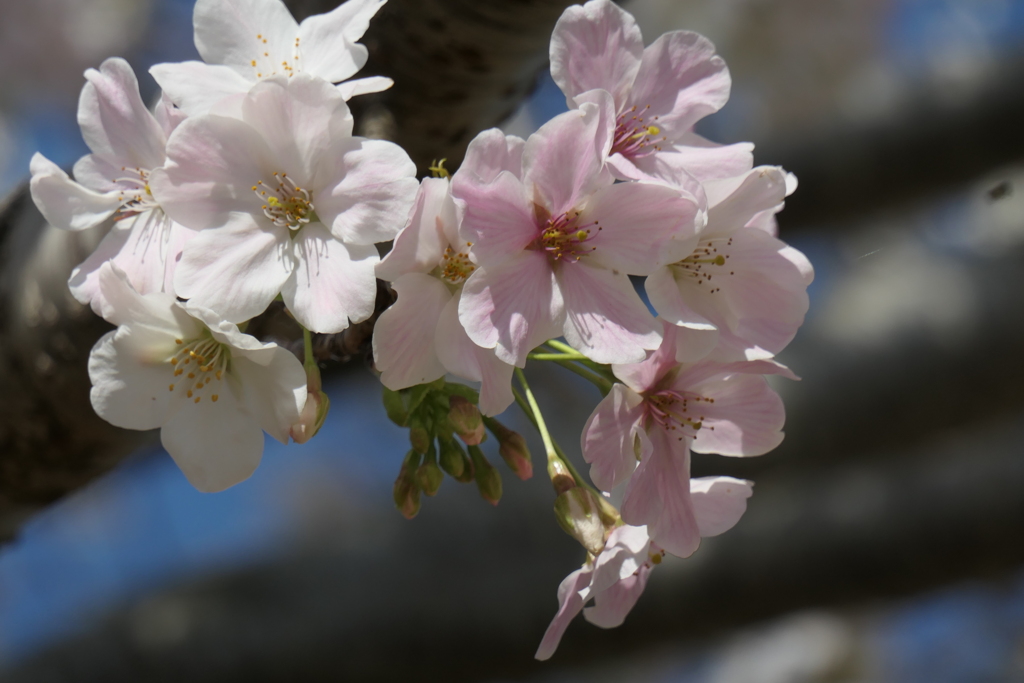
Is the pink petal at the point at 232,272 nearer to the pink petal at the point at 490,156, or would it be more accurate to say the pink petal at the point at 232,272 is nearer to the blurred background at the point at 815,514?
the pink petal at the point at 490,156

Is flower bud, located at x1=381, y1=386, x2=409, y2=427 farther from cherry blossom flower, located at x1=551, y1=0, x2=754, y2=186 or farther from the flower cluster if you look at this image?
cherry blossom flower, located at x1=551, y1=0, x2=754, y2=186

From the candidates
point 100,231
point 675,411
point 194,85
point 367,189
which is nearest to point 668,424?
point 675,411

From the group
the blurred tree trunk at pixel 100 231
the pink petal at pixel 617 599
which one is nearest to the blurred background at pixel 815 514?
the blurred tree trunk at pixel 100 231

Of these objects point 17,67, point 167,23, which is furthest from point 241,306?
point 17,67

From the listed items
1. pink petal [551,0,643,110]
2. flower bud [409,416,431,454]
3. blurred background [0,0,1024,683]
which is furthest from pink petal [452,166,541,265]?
blurred background [0,0,1024,683]

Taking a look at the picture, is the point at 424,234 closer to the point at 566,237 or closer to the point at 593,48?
the point at 566,237

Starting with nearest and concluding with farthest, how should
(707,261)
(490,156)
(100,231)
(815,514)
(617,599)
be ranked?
1. (490,156)
2. (707,261)
3. (617,599)
4. (100,231)
5. (815,514)
